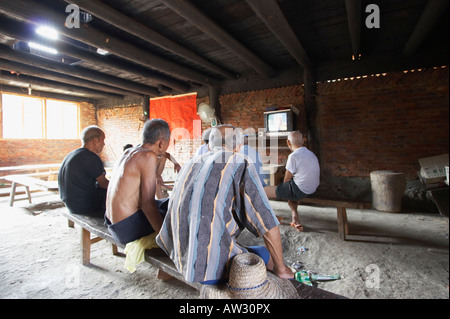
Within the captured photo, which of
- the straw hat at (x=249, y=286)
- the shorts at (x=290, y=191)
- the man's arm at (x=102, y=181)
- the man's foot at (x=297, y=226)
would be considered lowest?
the man's foot at (x=297, y=226)

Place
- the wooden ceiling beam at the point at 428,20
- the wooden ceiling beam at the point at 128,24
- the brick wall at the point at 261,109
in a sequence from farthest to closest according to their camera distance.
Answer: the brick wall at the point at 261,109
the wooden ceiling beam at the point at 128,24
the wooden ceiling beam at the point at 428,20

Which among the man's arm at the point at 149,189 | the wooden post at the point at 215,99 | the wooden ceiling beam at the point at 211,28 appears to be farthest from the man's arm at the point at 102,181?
the wooden post at the point at 215,99

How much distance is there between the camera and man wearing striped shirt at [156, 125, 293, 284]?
1.37m

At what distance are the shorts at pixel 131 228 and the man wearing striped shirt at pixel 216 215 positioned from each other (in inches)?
22.4

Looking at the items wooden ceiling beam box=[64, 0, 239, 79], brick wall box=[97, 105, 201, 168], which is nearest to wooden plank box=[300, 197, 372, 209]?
wooden ceiling beam box=[64, 0, 239, 79]

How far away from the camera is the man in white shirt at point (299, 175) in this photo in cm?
338

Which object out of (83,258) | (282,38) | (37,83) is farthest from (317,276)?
(37,83)

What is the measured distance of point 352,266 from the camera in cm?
257

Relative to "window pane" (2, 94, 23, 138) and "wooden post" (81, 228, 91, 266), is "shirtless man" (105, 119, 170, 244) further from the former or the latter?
"window pane" (2, 94, 23, 138)

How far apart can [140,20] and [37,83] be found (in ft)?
15.8

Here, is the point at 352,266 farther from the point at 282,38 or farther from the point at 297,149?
the point at 282,38

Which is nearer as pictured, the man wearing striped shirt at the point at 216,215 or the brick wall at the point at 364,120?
the man wearing striped shirt at the point at 216,215

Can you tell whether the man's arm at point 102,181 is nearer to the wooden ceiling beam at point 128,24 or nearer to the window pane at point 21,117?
the wooden ceiling beam at point 128,24
